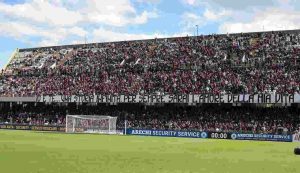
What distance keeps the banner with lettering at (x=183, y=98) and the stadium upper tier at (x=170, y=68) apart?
1.01 m

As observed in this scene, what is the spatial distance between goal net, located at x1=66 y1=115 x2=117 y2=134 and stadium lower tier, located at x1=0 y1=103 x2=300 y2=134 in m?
1.60

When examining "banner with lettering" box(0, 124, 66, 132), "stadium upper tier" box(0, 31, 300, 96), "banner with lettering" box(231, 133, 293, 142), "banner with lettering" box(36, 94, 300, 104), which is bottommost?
"banner with lettering" box(231, 133, 293, 142)

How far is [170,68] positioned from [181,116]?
1131cm

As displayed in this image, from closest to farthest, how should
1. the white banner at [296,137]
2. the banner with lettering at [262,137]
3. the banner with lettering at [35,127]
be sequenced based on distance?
the white banner at [296,137] → the banner with lettering at [262,137] → the banner with lettering at [35,127]

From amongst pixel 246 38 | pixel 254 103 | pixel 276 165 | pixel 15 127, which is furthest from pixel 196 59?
pixel 276 165

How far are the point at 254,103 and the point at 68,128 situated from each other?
86.6 feet

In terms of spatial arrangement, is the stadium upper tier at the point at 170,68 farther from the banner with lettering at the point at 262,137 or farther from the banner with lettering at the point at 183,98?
the banner with lettering at the point at 262,137

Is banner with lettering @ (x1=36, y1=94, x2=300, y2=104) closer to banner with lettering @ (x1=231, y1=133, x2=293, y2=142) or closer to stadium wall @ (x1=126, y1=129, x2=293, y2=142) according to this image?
banner with lettering @ (x1=231, y1=133, x2=293, y2=142)

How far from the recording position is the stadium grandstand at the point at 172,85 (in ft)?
229

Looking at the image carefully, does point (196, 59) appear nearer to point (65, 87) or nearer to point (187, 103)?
point (187, 103)

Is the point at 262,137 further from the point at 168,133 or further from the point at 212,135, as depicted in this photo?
the point at 168,133

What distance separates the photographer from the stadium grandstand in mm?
69875

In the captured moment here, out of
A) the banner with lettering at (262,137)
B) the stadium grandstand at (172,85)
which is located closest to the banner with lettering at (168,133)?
the stadium grandstand at (172,85)

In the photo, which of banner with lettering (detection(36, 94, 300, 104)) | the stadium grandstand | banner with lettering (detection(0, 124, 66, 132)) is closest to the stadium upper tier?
the stadium grandstand
